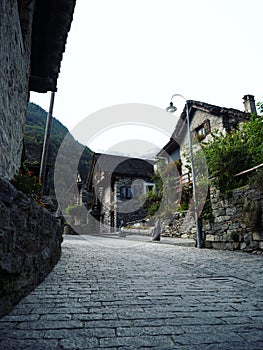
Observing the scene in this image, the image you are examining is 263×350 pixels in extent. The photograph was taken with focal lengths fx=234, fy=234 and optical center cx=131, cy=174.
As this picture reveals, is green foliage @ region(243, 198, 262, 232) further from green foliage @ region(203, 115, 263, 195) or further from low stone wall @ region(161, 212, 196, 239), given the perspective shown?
low stone wall @ region(161, 212, 196, 239)

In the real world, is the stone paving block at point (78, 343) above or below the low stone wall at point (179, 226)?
below

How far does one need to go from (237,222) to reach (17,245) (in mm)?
5788

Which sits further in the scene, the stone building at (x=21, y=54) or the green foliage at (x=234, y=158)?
the green foliage at (x=234, y=158)

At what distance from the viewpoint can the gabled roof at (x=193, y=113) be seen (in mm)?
13188

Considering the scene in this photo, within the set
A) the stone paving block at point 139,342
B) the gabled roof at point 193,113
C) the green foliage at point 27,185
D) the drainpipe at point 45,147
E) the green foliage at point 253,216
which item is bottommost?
the stone paving block at point 139,342

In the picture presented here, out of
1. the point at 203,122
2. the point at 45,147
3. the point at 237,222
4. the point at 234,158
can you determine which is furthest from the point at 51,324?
the point at 203,122

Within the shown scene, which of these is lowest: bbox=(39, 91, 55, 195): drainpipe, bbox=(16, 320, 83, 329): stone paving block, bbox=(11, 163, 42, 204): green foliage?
bbox=(16, 320, 83, 329): stone paving block

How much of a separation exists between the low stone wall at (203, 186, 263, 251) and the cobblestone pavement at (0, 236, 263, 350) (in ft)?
→ 8.79

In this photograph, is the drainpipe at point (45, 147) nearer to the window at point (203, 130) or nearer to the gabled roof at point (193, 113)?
the gabled roof at point (193, 113)

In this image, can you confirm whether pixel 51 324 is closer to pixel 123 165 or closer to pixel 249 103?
pixel 249 103

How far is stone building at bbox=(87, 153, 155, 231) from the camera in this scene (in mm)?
20531

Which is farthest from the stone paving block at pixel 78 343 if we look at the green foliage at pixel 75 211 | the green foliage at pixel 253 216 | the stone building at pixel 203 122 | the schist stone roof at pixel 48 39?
the green foliage at pixel 75 211

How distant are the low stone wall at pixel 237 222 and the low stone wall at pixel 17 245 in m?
4.97

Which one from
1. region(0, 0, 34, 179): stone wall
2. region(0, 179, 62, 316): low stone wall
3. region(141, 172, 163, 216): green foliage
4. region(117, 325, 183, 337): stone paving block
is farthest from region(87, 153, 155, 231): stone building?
region(117, 325, 183, 337): stone paving block
